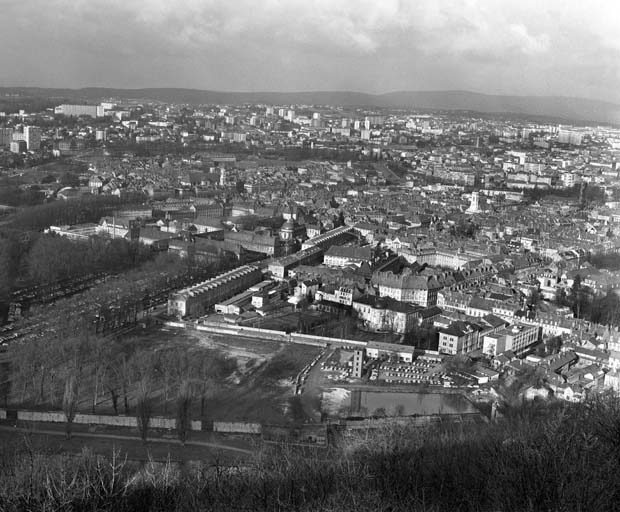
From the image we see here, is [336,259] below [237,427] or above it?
above

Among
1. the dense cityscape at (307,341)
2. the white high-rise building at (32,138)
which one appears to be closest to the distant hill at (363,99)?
the dense cityscape at (307,341)

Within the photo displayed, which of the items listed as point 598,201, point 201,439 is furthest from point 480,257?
point 201,439

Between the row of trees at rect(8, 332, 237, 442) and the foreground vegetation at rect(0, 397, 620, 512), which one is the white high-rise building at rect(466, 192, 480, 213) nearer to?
the row of trees at rect(8, 332, 237, 442)

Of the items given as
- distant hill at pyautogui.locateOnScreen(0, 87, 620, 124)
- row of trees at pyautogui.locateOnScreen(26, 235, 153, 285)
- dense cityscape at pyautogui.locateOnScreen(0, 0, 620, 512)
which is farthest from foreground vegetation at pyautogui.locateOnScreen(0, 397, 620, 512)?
distant hill at pyautogui.locateOnScreen(0, 87, 620, 124)

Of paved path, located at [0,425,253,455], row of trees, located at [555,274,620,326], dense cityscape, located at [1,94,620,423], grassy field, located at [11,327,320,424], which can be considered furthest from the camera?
row of trees, located at [555,274,620,326]

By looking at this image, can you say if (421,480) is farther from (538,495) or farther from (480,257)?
(480,257)

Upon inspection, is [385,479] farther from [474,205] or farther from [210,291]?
[474,205]

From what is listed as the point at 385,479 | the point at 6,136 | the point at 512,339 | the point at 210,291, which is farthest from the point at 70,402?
the point at 6,136
